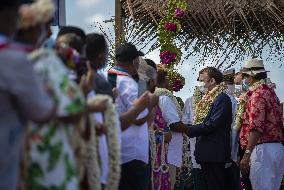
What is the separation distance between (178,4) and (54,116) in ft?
23.1

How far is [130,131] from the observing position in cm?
578

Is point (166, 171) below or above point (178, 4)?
below

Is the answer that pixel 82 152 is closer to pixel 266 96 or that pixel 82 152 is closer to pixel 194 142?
pixel 266 96

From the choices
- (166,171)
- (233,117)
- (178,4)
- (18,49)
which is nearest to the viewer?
(18,49)

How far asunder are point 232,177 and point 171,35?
1914mm

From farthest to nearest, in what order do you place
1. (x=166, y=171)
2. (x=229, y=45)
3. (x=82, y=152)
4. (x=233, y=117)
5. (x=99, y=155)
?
(x=229, y=45) < (x=233, y=117) < (x=166, y=171) < (x=99, y=155) < (x=82, y=152)

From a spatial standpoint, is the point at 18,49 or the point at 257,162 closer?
the point at 18,49

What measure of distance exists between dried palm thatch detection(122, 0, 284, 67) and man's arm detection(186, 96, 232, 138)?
3.69 meters

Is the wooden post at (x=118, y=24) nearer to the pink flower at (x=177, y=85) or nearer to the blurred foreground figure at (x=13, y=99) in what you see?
the pink flower at (x=177, y=85)

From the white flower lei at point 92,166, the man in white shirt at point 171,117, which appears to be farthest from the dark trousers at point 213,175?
the white flower lei at point 92,166

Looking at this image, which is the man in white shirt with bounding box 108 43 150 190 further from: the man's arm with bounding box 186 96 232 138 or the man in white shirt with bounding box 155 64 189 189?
the man's arm with bounding box 186 96 232 138

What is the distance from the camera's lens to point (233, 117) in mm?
8828

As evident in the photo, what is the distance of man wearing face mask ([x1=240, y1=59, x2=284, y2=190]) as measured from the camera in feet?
27.3

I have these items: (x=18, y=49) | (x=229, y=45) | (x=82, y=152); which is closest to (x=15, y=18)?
(x=18, y=49)
